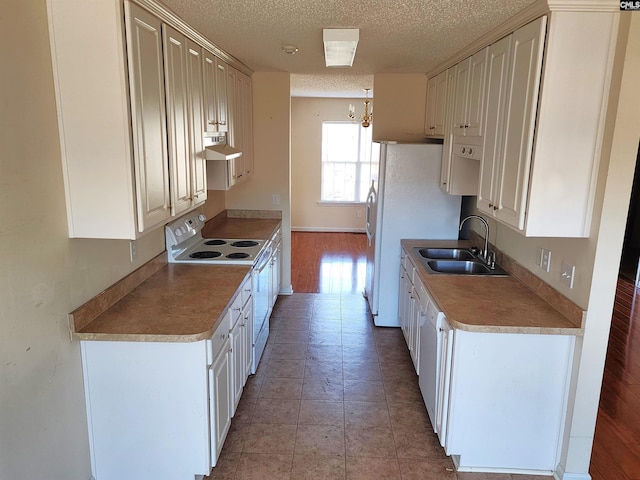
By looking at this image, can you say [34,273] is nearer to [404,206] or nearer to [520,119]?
[520,119]

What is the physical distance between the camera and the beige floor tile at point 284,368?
3572 millimetres

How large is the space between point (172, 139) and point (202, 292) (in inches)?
34.7

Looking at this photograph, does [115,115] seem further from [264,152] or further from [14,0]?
[264,152]

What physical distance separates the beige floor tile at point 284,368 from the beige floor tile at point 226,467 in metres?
0.93

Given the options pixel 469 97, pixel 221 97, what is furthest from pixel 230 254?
pixel 469 97

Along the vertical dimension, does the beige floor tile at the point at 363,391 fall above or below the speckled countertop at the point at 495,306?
below

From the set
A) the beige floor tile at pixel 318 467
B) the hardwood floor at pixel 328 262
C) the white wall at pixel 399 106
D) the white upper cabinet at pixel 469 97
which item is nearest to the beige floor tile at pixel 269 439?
the beige floor tile at pixel 318 467

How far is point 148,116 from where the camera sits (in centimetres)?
214

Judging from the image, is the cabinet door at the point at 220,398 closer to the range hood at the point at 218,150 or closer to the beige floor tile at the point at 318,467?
the beige floor tile at the point at 318,467

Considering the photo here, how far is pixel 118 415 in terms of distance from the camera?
2.26m

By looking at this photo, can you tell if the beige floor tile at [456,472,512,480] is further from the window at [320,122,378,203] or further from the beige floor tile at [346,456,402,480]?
the window at [320,122,378,203]

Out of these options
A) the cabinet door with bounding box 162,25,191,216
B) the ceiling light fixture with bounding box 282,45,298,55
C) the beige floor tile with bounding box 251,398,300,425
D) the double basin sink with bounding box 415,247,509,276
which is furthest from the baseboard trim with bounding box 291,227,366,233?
the cabinet door with bounding box 162,25,191,216

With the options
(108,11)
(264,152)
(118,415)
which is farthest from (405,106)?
(118,415)

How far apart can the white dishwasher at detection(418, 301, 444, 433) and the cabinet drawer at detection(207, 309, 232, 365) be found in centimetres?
121
